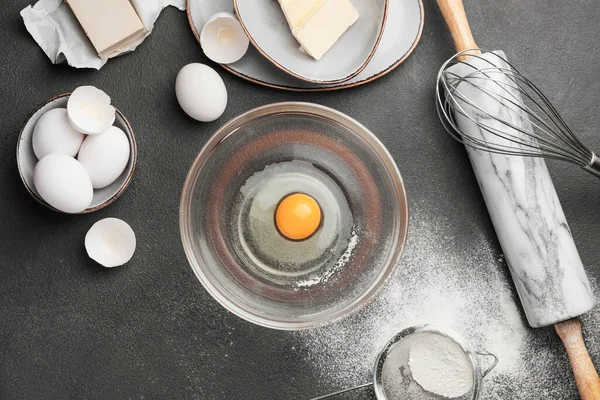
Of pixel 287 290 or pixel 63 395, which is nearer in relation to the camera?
pixel 287 290

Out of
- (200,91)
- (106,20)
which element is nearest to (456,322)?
(200,91)

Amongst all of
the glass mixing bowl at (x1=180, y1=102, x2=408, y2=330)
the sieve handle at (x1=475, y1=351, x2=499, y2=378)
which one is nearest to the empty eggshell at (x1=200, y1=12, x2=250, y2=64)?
the glass mixing bowl at (x1=180, y1=102, x2=408, y2=330)

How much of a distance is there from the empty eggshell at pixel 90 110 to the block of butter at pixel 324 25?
0.38 m

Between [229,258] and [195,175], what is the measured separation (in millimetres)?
160

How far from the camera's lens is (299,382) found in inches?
49.1

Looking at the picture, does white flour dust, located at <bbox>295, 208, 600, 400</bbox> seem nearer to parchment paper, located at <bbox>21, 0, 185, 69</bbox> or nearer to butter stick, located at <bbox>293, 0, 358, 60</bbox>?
butter stick, located at <bbox>293, 0, 358, 60</bbox>

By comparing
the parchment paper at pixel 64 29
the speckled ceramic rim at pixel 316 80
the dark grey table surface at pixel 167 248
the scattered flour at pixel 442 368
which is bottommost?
the scattered flour at pixel 442 368

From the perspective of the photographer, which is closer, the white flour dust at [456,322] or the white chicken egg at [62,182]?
the white chicken egg at [62,182]

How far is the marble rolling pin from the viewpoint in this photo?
1.19 metres

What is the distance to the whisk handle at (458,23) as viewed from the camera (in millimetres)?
1236

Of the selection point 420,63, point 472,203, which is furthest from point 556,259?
point 420,63

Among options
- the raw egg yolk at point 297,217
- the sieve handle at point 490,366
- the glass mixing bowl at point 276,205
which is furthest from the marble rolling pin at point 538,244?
the raw egg yolk at point 297,217

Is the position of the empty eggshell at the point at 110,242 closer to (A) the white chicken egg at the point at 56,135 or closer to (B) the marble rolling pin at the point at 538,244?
Result: (A) the white chicken egg at the point at 56,135

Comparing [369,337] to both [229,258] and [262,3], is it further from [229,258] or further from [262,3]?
[262,3]
